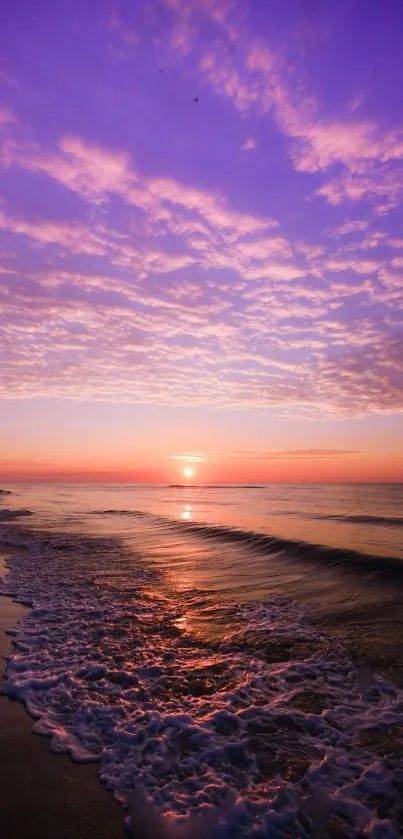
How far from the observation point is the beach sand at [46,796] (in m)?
3.99

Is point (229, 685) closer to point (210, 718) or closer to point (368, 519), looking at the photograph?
point (210, 718)

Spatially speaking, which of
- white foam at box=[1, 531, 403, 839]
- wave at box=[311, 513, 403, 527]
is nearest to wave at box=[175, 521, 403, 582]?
white foam at box=[1, 531, 403, 839]

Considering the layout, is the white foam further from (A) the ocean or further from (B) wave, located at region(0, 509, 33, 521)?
(B) wave, located at region(0, 509, 33, 521)

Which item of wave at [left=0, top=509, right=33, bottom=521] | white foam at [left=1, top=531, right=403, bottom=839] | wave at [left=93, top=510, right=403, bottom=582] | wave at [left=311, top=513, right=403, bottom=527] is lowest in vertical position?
wave at [left=0, top=509, right=33, bottom=521]

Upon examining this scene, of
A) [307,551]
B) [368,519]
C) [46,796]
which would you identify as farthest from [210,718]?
[368,519]

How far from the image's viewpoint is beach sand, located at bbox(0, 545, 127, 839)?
3.99 meters

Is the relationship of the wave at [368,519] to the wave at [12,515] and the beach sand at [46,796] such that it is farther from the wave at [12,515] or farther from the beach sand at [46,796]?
the beach sand at [46,796]

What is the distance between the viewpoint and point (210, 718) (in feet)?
20.1

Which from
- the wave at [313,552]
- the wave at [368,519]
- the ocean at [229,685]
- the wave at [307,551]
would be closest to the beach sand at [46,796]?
the ocean at [229,685]

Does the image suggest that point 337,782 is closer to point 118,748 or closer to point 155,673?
point 118,748

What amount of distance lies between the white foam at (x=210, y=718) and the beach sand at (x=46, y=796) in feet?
0.71

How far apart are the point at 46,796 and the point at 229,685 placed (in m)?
3.51

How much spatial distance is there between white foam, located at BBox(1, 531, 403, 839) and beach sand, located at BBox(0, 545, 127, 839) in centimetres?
22

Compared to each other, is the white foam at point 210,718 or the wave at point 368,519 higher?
the white foam at point 210,718
